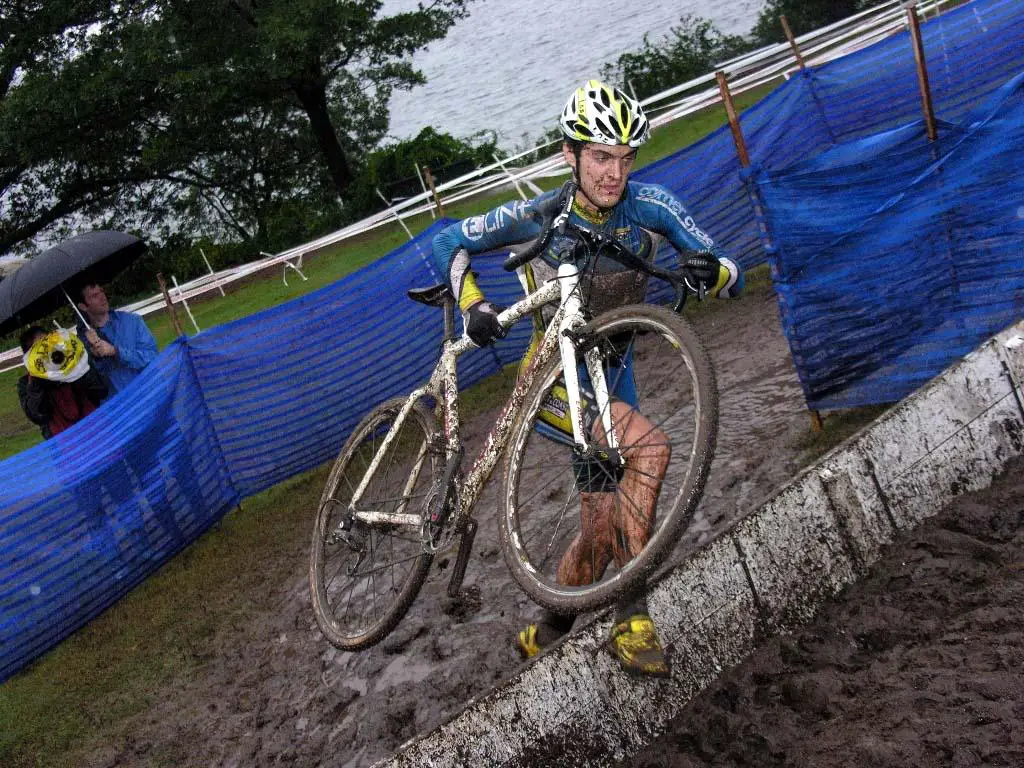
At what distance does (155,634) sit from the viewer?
7145 millimetres

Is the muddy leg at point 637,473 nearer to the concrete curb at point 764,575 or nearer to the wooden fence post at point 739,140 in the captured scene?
the concrete curb at point 764,575

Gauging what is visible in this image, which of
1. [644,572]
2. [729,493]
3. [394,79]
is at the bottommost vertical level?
[729,493]

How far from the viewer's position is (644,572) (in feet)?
12.2

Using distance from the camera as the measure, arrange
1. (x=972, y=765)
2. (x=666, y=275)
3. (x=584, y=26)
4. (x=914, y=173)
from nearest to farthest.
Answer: (x=972, y=765) < (x=666, y=275) < (x=914, y=173) < (x=584, y=26)

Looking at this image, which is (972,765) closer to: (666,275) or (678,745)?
(678,745)

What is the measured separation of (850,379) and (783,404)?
0.84m

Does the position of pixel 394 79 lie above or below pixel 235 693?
above

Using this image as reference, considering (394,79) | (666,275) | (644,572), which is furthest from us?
(394,79)

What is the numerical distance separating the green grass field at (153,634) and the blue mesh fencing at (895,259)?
49cm

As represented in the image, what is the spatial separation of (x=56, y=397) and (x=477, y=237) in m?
4.96

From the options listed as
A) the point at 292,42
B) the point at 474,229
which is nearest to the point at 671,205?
the point at 474,229

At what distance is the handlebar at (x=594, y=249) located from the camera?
4277mm

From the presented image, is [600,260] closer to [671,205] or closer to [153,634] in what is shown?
[671,205]

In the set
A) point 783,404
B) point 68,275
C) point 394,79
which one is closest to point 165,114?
point 394,79
